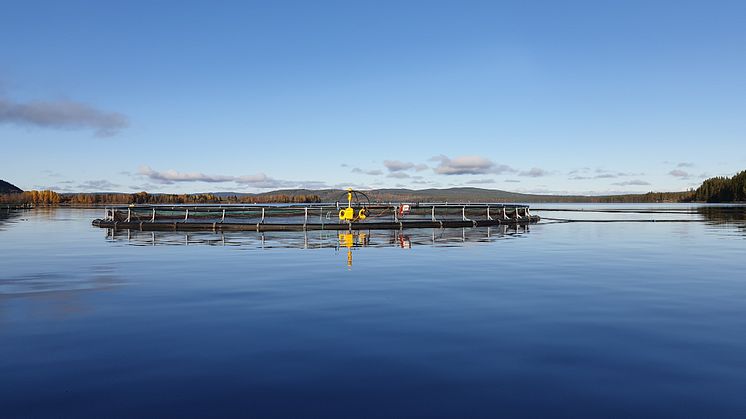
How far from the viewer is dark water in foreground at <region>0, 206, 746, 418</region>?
5.89 metres

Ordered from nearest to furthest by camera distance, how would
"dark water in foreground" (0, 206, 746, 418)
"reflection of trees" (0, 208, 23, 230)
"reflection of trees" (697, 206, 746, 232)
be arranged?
"dark water in foreground" (0, 206, 746, 418)
"reflection of trees" (697, 206, 746, 232)
"reflection of trees" (0, 208, 23, 230)

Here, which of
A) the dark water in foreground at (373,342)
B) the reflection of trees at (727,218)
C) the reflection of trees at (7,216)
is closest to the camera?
the dark water in foreground at (373,342)

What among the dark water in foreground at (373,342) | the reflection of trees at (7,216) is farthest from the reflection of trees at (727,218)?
the reflection of trees at (7,216)

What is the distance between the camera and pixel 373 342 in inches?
333

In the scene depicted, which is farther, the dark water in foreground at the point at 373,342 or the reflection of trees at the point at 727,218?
the reflection of trees at the point at 727,218

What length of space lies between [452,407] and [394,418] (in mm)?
728

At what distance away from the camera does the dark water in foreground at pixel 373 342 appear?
19.3 ft

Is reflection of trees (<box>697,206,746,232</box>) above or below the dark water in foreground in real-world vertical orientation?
above

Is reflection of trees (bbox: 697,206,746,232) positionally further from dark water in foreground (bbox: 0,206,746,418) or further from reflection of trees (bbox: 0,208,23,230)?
reflection of trees (bbox: 0,208,23,230)

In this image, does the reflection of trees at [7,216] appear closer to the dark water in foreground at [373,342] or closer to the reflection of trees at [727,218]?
the dark water in foreground at [373,342]

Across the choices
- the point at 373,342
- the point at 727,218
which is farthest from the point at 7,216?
the point at 727,218

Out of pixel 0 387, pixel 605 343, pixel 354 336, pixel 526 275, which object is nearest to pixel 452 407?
pixel 354 336

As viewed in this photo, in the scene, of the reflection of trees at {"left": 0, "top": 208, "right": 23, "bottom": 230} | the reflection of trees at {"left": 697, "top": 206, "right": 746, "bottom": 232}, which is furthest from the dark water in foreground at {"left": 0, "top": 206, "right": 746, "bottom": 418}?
the reflection of trees at {"left": 0, "top": 208, "right": 23, "bottom": 230}

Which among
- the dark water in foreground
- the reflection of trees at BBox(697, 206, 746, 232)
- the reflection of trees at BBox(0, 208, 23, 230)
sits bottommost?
the dark water in foreground
